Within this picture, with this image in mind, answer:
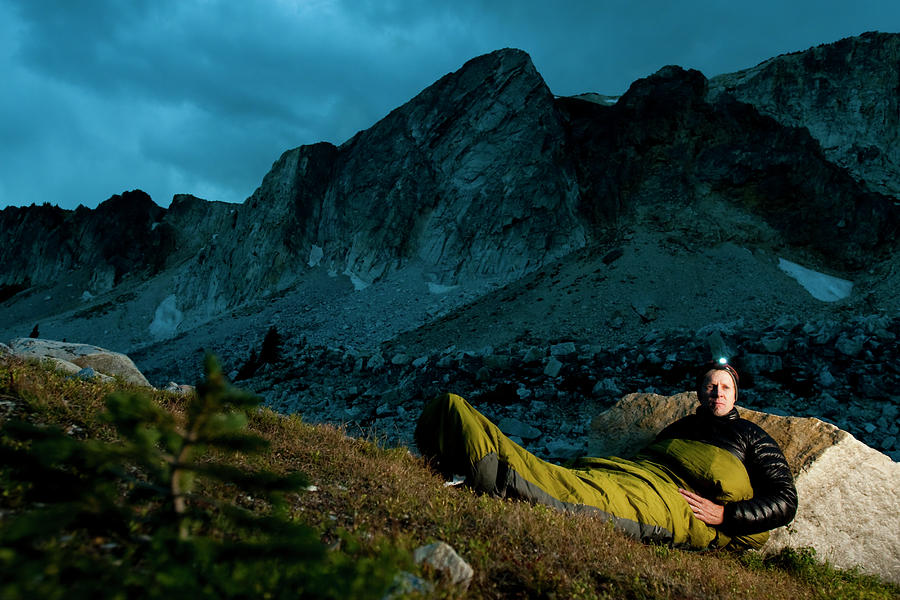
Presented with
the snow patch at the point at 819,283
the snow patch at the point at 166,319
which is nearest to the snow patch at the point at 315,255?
the snow patch at the point at 166,319

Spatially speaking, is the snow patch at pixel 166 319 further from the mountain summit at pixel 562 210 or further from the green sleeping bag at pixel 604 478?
the green sleeping bag at pixel 604 478

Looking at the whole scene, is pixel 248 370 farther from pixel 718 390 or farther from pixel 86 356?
pixel 718 390

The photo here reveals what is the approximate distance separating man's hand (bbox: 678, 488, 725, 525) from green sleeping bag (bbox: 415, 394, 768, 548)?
0.22 ft

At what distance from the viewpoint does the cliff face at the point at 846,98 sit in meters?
28.3

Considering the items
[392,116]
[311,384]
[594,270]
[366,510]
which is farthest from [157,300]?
[366,510]

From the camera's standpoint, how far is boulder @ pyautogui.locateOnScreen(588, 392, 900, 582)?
5125 mm

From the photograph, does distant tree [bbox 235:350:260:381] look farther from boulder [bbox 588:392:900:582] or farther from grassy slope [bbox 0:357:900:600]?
boulder [bbox 588:392:900:582]

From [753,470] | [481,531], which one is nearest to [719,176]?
[753,470]

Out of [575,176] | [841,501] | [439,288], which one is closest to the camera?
[841,501]

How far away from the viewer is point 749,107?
30.9 m

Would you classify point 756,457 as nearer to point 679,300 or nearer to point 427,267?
point 679,300

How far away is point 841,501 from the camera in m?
5.33

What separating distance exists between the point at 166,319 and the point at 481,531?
154 feet

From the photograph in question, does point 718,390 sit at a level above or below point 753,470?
above
